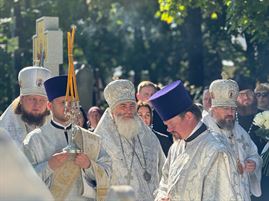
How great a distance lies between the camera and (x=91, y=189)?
25.0 feet

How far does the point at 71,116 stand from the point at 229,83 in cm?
285

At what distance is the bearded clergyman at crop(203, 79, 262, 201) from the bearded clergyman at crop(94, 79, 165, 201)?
0.80m

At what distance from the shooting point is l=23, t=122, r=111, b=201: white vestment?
7.62 meters

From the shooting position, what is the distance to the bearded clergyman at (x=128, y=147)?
884cm

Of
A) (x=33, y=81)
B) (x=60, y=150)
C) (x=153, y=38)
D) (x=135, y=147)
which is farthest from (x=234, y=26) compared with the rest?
(x=153, y=38)

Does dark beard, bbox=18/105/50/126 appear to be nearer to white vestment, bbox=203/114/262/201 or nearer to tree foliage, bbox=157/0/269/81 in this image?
white vestment, bbox=203/114/262/201

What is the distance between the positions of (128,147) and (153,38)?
71.5ft

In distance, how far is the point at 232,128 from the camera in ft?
32.1

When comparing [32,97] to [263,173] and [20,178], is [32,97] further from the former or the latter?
[20,178]

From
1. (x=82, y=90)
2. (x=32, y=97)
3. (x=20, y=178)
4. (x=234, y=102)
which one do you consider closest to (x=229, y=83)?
(x=234, y=102)

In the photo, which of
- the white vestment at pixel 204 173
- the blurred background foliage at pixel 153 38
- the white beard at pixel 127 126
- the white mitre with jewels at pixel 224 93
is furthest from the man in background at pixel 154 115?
the white vestment at pixel 204 173

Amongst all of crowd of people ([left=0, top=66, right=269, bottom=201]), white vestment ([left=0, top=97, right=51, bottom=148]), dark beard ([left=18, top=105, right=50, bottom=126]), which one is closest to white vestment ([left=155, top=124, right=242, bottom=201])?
crowd of people ([left=0, top=66, right=269, bottom=201])

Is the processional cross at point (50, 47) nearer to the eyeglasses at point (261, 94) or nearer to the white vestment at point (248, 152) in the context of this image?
the white vestment at point (248, 152)

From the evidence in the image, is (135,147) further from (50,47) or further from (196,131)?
(50,47)
